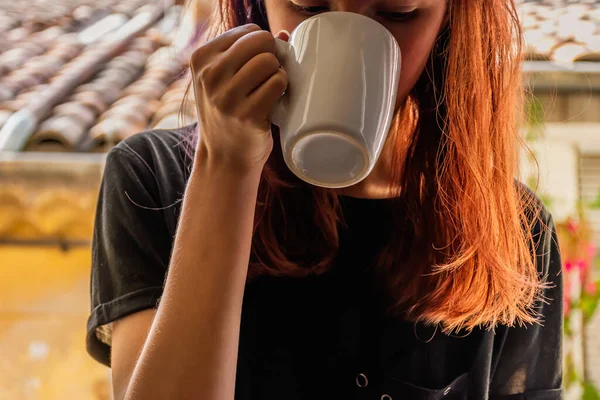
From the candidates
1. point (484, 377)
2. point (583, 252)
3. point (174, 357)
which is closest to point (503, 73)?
point (484, 377)

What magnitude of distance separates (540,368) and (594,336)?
1738 millimetres

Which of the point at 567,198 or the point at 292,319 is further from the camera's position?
the point at 567,198

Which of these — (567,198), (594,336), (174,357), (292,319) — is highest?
(174,357)

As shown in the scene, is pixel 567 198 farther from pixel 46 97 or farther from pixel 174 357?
pixel 174 357

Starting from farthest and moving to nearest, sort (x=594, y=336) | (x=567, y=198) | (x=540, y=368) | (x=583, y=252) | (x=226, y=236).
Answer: (x=567, y=198), (x=594, y=336), (x=583, y=252), (x=540, y=368), (x=226, y=236)

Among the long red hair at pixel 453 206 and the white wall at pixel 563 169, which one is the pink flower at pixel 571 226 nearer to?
the white wall at pixel 563 169

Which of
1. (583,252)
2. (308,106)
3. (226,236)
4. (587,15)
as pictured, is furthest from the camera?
(587,15)

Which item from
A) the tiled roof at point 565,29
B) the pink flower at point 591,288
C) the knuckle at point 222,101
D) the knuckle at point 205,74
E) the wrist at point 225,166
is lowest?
the pink flower at point 591,288

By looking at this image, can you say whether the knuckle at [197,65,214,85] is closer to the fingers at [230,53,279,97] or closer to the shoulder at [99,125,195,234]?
the fingers at [230,53,279,97]

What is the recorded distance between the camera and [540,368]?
1.10 meters

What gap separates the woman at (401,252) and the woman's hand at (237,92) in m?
0.13

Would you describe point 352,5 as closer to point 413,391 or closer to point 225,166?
point 225,166

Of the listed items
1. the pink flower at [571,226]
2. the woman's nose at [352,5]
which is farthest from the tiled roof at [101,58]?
the woman's nose at [352,5]

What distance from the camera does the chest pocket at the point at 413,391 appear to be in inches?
38.4
